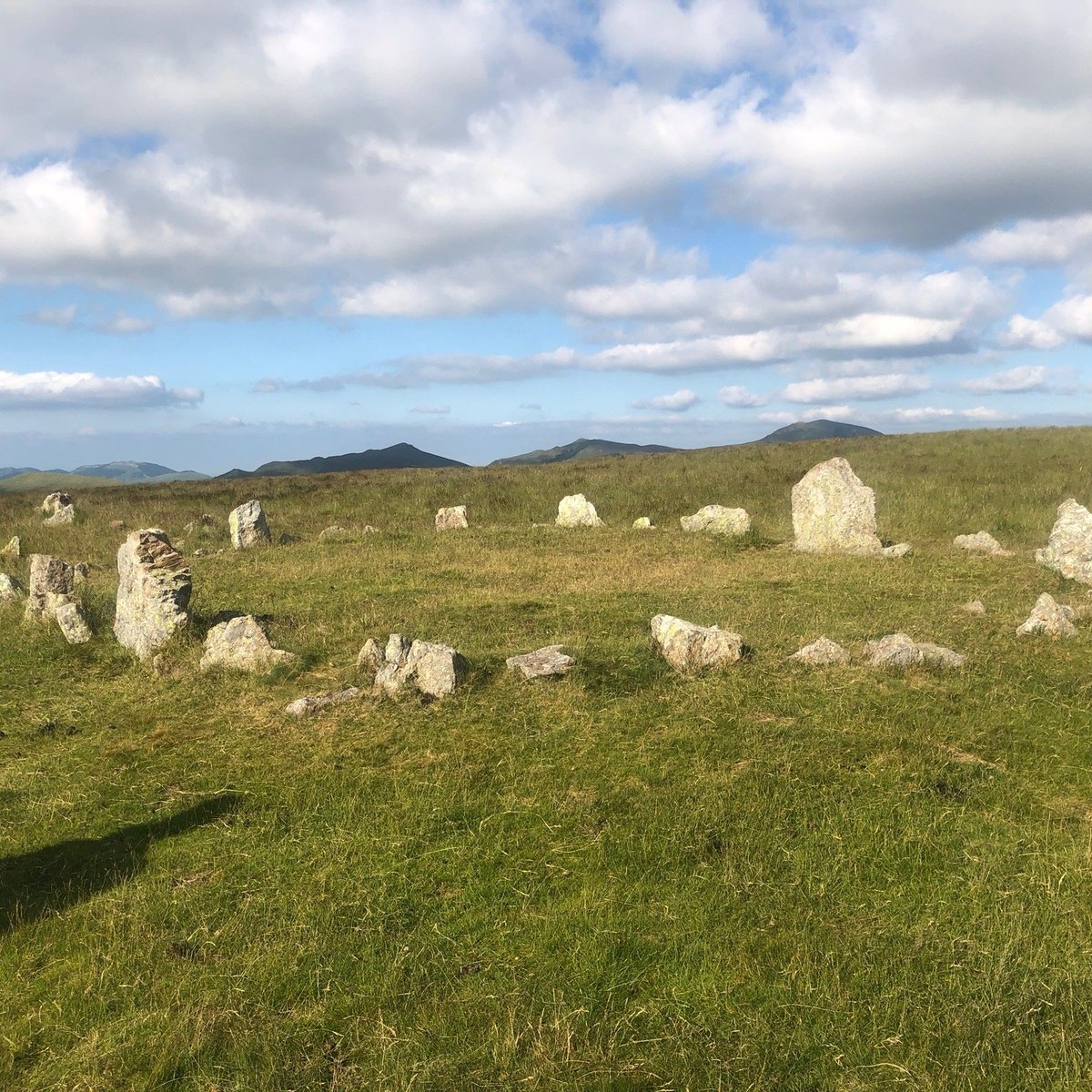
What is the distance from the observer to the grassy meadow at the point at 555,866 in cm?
518

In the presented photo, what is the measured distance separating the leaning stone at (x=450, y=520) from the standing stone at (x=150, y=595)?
17260mm

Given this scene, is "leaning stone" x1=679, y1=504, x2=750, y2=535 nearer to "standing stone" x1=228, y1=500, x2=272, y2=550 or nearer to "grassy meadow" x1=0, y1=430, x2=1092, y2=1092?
"grassy meadow" x1=0, y1=430, x2=1092, y2=1092

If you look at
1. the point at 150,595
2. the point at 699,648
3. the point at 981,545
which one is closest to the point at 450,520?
the point at 150,595

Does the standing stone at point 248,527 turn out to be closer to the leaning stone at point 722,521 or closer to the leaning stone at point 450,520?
the leaning stone at point 450,520

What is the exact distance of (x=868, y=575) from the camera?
2119 cm

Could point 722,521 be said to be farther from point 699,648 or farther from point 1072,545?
point 699,648

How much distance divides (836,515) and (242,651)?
19.2 m

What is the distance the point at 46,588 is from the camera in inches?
696

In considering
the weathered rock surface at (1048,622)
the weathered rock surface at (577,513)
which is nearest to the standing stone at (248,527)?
the weathered rock surface at (577,513)

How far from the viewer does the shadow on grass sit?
6941 mm

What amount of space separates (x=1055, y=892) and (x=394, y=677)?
8639mm

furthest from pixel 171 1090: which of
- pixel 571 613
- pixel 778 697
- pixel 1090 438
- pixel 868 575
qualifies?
pixel 1090 438

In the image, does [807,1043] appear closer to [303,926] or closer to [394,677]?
[303,926]

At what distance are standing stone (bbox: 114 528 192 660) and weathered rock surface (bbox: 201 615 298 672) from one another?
46.7 inches
